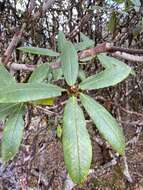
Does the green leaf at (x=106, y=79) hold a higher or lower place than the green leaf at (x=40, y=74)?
higher

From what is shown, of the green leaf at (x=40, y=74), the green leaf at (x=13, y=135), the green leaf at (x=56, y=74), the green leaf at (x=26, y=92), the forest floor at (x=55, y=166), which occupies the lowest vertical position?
the forest floor at (x=55, y=166)

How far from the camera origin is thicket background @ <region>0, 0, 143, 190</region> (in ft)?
5.39

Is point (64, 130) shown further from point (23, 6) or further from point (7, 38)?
point (23, 6)

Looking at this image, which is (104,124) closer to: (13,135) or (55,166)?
(13,135)

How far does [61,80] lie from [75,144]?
2.43 ft

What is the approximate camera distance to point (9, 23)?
6.34ft

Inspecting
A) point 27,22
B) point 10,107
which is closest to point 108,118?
point 10,107

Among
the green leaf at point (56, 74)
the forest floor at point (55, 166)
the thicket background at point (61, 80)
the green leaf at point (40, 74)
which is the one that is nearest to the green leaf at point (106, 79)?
the green leaf at point (40, 74)

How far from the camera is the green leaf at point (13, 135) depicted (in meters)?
0.70

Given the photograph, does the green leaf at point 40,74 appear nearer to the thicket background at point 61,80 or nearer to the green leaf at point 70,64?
the green leaf at point 70,64

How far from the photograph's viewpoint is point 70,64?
2.35ft

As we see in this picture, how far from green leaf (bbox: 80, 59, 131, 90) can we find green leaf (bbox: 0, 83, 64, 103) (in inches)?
2.0

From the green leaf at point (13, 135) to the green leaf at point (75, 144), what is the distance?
12 cm

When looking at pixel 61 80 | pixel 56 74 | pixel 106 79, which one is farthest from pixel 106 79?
pixel 61 80
